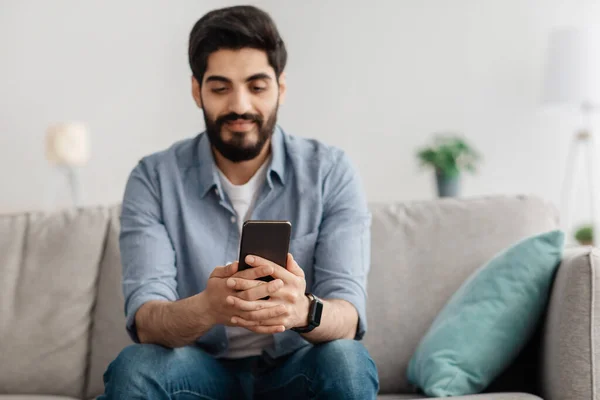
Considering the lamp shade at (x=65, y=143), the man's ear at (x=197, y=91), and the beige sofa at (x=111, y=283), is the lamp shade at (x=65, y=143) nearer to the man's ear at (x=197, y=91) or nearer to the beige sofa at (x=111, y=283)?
the beige sofa at (x=111, y=283)

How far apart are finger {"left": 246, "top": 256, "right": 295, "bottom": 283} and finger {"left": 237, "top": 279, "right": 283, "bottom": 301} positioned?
1 cm

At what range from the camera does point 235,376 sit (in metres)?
1.55

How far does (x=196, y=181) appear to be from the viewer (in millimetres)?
1704

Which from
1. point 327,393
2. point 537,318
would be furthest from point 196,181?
point 537,318

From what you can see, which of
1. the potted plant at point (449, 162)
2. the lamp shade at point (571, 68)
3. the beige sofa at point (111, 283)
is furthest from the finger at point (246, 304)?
the lamp shade at point (571, 68)

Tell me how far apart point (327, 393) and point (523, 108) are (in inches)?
106

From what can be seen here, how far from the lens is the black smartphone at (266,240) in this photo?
50.5 inches

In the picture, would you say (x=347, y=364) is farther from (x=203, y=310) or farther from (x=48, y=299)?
(x=48, y=299)

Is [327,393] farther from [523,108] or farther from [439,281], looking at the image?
[523,108]

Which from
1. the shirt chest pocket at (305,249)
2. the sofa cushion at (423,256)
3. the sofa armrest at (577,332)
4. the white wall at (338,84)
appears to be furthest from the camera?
the white wall at (338,84)

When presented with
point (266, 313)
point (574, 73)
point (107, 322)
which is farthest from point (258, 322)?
point (574, 73)

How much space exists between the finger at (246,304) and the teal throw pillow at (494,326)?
1.48 ft

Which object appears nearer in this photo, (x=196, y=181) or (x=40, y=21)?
(x=196, y=181)

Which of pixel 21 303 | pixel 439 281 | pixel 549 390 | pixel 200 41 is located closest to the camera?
pixel 549 390
